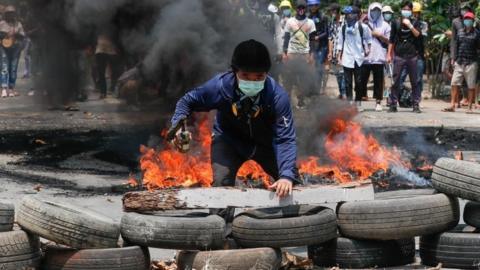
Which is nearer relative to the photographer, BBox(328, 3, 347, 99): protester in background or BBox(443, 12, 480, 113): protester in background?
BBox(443, 12, 480, 113): protester in background

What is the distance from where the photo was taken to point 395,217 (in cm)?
639

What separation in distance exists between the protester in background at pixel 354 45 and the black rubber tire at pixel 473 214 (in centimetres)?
1117

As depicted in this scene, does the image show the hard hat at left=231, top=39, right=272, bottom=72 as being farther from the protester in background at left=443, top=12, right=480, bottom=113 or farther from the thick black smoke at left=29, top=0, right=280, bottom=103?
the protester in background at left=443, top=12, right=480, bottom=113

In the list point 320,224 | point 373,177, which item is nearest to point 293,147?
point 320,224

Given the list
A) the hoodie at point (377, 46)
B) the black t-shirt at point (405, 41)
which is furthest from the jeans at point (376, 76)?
the black t-shirt at point (405, 41)

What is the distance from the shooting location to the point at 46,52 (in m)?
16.6

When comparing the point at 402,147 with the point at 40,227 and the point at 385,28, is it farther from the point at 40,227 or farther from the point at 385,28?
the point at 40,227

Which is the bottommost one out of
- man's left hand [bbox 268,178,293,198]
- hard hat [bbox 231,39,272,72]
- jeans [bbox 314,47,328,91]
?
jeans [bbox 314,47,328,91]

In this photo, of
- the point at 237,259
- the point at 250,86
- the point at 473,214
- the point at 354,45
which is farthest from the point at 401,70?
the point at 237,259

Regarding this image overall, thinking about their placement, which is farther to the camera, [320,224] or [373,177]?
[373,177]

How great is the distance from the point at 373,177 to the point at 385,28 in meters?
7.88

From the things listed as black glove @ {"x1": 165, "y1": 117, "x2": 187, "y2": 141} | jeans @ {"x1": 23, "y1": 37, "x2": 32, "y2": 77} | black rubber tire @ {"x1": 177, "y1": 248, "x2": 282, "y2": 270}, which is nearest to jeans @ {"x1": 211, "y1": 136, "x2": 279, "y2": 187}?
black glove @ {"x1": 165, "y1": 117, "x2": 187, "y2": 141}

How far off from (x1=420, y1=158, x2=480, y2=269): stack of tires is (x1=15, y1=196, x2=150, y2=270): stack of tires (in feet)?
6.98

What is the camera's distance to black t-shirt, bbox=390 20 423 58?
17.1 meters
